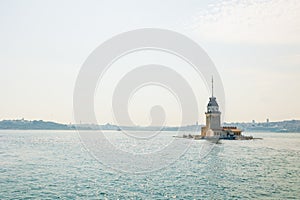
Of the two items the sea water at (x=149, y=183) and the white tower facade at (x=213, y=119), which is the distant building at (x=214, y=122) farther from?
the sea water at (x=149, y=183)

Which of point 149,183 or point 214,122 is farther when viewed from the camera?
point 214,122

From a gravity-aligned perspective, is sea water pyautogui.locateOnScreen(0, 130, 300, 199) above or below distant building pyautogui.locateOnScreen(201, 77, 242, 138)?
below

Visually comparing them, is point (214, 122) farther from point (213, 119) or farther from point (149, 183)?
point (149, 183)

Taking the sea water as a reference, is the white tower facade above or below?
above

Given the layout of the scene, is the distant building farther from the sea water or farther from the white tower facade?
the sea water

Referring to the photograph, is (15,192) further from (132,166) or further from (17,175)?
(132,166)

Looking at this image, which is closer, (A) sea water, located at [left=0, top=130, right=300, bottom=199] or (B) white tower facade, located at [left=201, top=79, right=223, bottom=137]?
(A) sea water, located at [left=0, top=130, right=300, bottom=199]

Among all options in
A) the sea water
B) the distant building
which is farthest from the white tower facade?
the sea water

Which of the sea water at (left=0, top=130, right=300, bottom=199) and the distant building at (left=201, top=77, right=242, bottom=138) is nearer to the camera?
the sea water at (left=0, top=130, right=300, bottom=199)

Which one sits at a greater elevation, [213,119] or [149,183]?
[213,119]

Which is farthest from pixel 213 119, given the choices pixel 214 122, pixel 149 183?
pixel 149 183

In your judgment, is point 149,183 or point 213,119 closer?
point 149,183

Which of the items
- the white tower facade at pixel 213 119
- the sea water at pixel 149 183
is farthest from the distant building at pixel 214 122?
the sea water at pixel 149 183

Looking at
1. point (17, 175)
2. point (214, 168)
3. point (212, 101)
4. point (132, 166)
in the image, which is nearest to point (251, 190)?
point (214, 168)
